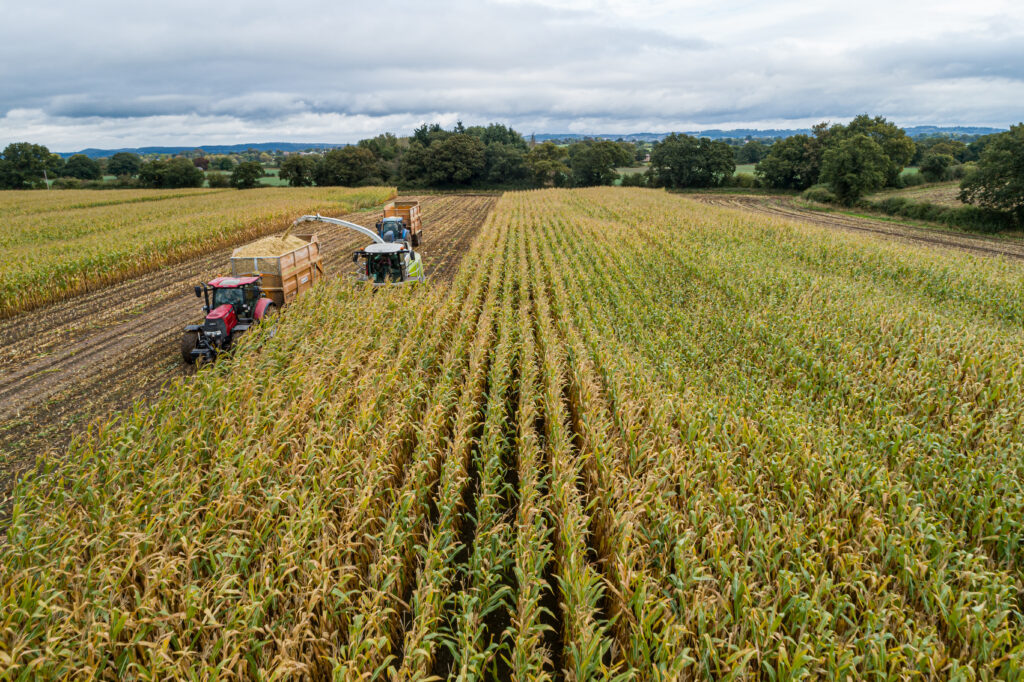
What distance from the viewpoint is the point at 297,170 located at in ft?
242

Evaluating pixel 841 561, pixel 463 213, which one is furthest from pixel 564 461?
pixel 463 213

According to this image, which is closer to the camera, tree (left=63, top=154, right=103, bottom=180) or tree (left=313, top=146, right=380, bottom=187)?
tree (left=313, top=146, right=380, bottom=187)

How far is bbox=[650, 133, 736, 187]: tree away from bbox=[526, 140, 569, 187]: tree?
54.8 feet

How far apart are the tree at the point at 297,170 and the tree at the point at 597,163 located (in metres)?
45.0

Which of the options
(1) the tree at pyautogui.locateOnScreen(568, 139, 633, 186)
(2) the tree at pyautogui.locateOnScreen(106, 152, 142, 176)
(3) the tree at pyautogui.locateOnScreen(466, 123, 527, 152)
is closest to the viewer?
(1) the tree at pyautogui.locateOnScreen(568, 139, 633, 186)

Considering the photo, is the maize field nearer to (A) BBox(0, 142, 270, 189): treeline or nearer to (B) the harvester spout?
(B) the harvester spout

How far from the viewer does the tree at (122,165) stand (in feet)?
309

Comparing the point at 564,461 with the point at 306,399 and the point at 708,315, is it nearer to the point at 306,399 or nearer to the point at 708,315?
the point at 306,399

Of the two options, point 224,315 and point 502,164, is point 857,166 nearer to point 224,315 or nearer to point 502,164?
point 502,164

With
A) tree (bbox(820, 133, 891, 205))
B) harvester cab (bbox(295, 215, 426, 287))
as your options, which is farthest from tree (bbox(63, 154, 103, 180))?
tree (bbox(820, 133, 891, 205))

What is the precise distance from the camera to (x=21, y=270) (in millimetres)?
15039

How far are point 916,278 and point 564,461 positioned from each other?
54.6 feet

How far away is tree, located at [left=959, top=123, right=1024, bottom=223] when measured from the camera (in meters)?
28.6

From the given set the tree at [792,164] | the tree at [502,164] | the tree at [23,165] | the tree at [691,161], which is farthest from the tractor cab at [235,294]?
the tree at [23,165]
